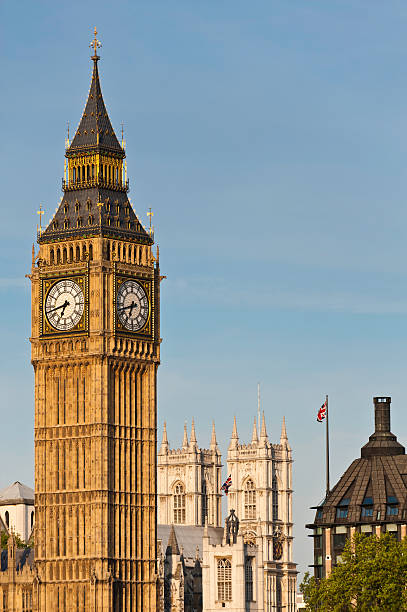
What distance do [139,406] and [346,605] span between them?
→ 30047 millimetres

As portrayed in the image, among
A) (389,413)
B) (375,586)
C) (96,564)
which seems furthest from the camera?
(389,413)

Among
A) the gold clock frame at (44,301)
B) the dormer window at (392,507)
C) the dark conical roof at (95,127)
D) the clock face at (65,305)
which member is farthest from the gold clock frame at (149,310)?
the dormer window at (392,507)

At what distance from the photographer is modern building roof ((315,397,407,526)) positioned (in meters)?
154

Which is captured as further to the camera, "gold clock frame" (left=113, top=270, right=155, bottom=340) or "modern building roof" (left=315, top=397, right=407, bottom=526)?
"modern building roof" (left=315, top=397, right=407, bottom=526)

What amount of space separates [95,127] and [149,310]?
15425 mm

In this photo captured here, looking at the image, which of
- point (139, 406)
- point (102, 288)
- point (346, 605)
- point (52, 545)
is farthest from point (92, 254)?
point (346, 605)

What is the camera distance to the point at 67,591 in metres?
150

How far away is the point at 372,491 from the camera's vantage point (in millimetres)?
155125

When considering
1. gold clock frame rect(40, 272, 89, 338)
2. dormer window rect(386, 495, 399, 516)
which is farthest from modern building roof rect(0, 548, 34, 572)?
dormer window rect(386, 495, 399, 516)

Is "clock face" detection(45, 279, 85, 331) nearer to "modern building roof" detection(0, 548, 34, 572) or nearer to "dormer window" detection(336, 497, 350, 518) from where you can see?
"modern building roof" detection(0, 548, 34, 572)

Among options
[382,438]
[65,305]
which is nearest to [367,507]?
[382,438]

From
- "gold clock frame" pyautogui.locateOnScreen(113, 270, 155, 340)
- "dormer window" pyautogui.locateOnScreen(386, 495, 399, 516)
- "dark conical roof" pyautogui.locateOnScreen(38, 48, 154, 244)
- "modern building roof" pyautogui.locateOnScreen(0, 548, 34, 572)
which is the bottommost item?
"modern building roof" pyautogui.locateOnScreen(0, 548, 34, 572)

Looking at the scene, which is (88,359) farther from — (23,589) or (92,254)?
(23,589)

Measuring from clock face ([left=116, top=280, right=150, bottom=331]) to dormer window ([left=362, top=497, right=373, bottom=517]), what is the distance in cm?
2261
